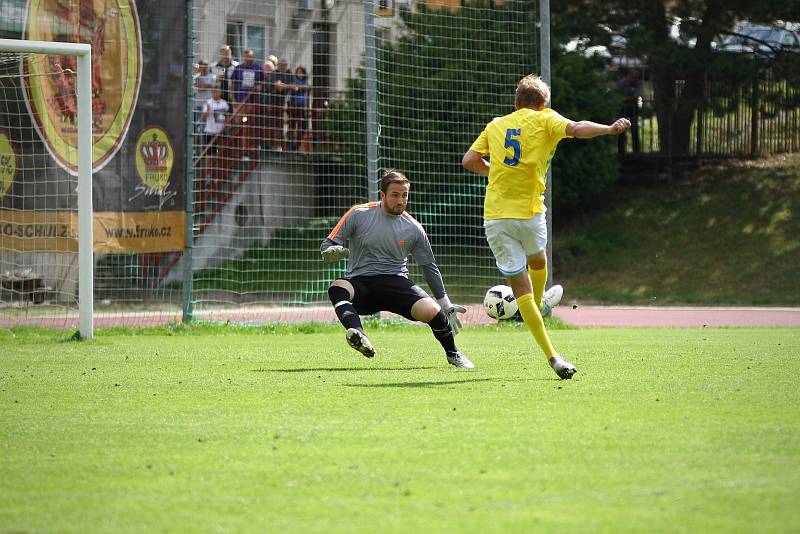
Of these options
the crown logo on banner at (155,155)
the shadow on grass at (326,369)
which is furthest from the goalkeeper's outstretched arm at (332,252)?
the crown logo on banner at (155,155)

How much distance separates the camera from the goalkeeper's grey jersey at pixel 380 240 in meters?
10.1

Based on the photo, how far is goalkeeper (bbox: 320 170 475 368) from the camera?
989 cm

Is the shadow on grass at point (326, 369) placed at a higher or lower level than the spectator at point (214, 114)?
lower

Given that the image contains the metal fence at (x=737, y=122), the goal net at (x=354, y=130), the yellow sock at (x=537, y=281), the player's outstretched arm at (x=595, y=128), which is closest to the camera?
the player's outstretched arm at (x=595, y=128)

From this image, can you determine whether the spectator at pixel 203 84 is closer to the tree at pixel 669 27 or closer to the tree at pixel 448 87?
the tree at pixel 448 87

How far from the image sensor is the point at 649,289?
24.0 metres

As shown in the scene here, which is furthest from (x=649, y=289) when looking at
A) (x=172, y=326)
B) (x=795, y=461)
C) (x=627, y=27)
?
(x=795, y=461)

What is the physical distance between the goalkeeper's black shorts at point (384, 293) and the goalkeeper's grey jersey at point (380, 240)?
0.08 metres

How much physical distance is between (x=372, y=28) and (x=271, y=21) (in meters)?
5.96

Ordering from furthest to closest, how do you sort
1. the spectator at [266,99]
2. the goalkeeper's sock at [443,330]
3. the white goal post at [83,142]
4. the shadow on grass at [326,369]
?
the spectator at [266,99]
the white goal post at [83,142]
the goalkeeper's sock at [443,330]
the shadow on grass at [326,369]

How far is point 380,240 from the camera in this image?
1011 cm

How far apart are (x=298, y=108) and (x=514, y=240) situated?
11.9 meters

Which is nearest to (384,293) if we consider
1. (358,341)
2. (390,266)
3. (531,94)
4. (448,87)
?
(390,266)

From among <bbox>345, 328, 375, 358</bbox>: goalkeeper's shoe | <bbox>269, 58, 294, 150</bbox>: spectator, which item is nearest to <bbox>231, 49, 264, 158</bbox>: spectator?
<bbox>269, 58, 294, 150</bbox>: spectator
